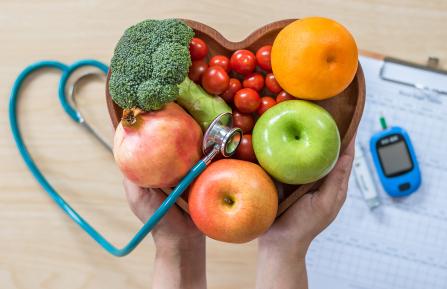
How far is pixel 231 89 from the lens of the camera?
61 centimetres

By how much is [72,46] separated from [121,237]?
316 mm

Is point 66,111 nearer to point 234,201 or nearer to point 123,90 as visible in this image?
point 123,90

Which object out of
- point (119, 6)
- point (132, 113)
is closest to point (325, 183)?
point (132, 113)

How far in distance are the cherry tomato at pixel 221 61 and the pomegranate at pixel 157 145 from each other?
80mm

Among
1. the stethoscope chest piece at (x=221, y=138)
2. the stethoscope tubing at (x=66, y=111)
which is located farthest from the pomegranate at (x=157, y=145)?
the stethoscope tubing at (x=66, y=111)

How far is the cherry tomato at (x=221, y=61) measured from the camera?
62 cm

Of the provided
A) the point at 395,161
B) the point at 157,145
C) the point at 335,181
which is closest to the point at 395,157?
the point at 395,161

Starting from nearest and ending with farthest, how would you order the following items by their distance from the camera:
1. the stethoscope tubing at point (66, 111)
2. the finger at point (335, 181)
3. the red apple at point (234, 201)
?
the red apple at point (234, 201), the finger at point (335, 181), the stethoscope tubing at point (66, 111)

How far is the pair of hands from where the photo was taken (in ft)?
2.13

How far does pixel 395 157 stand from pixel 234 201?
37cm

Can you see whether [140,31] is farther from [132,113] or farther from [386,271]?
[386,271]

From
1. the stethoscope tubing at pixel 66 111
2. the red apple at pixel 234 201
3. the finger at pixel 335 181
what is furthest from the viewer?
the stethoscope tubing at pixel 66 111

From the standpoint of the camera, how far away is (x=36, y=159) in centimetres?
83

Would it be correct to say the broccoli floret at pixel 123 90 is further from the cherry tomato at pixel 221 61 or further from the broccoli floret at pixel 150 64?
the cherry tomato at pixel 221 61
